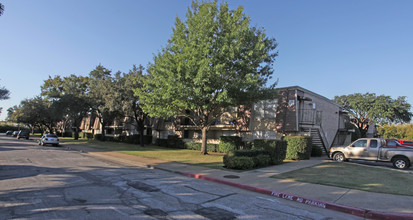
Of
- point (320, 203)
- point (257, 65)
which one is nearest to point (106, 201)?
point (320, 203)

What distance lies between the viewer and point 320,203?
6.11 meters

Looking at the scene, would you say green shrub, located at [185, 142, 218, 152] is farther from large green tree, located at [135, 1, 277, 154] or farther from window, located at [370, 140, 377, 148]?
window, located at [370, 140, 377, 148]

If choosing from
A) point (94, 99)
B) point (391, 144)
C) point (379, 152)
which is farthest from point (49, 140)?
point (391, 144)

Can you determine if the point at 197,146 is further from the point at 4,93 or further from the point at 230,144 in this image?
the point at 4,93

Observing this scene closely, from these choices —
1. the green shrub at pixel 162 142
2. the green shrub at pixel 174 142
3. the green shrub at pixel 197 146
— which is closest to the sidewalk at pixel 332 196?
the green shrub at pixel 197 146

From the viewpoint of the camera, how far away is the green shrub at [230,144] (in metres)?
21.0

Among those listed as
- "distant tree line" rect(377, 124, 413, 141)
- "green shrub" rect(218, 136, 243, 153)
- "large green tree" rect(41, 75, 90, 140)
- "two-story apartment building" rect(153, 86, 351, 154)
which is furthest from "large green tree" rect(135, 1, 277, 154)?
"distant tree line" rect(377, 124, 413, 141)

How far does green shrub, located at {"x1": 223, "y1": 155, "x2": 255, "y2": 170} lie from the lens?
1135cm

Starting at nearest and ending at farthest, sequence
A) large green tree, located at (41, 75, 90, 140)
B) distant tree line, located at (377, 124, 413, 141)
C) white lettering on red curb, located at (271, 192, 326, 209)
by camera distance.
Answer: white lettering on red curb, located at (271, 192, 326, 209), large green tree, located at (41, 75, 90, 140), distant tree line, located at (377, 124, 413, 141)

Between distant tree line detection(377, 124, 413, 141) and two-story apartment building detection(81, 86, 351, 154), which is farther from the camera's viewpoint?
distant tree line detection(377, 124, 413, 141)

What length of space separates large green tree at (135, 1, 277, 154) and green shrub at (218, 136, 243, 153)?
16.9 ft

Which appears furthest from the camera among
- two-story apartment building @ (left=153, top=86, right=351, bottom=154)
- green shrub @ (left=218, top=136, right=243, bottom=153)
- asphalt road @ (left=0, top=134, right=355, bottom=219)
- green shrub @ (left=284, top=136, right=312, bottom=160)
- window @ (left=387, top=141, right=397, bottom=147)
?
green shrub @ (left=218, top=136, right=243, bottom=153)

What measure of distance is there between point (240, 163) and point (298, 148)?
21.6 feet

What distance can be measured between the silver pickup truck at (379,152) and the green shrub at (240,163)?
740cm
